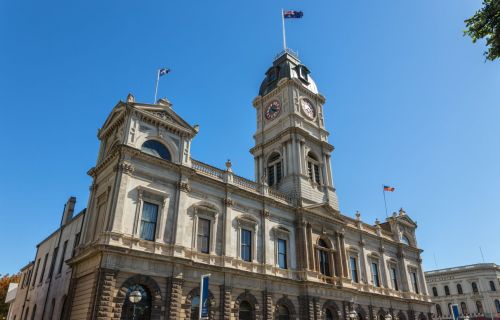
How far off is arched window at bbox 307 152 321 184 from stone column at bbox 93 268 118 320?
77.6 feet

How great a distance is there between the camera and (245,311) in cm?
2827

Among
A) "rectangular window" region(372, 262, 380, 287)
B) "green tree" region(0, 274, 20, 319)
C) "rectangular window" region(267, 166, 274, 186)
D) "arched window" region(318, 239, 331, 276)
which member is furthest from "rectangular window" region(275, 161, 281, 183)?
"green tree" region(0, 274, 20, 319)

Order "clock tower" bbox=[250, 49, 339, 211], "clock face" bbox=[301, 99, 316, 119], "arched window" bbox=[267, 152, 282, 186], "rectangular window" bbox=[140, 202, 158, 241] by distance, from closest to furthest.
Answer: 1. "rectangular window" bbox=[140, 202, 158, 241]
2. "clock tower" bbox=[250, 49, 339, 211]
3. "arched window" bbox=[267, 152, 282, 186]
4. "clock face" bbox=[301, 99, 316, 119]

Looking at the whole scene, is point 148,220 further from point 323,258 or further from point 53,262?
point 323,258

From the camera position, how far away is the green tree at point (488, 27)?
15602 millimetres

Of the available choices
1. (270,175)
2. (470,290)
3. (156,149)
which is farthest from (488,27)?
(470,290)

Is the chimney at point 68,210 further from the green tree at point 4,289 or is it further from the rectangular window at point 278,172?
the green tree at point 4,289

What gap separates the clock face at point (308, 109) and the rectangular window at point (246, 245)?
58.9 feet

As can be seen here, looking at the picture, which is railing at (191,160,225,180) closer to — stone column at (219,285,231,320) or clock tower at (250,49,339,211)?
clock tower at (250,49,339,211)

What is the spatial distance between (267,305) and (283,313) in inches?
98.9

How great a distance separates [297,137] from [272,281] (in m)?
15.9

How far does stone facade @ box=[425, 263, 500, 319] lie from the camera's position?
228ft

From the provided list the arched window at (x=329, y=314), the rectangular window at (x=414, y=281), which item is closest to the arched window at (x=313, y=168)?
the arched window at (x=329, y=314)

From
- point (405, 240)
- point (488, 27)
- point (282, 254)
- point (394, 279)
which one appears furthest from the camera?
point (405, 240)
